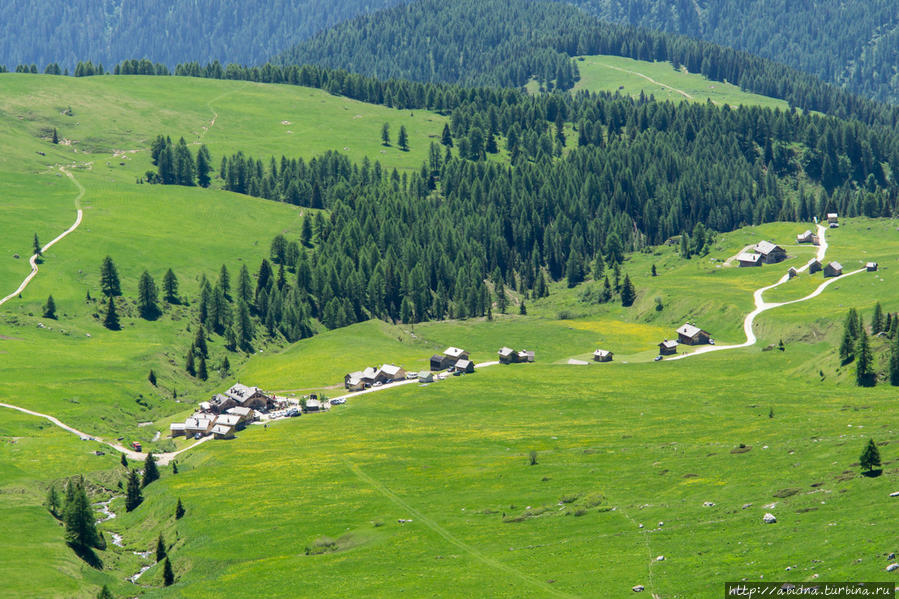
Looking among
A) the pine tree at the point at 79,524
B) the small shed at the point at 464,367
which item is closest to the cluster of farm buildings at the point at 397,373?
the small shed at the point at 464,367

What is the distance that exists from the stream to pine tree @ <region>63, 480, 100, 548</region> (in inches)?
201

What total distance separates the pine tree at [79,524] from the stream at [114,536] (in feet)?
16.8

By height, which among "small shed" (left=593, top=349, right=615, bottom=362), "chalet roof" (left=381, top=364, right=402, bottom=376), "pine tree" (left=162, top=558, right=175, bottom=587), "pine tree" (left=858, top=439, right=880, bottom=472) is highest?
"pine tree" (left=858, top=439, right=880, bottom=472)

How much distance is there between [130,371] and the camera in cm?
19175

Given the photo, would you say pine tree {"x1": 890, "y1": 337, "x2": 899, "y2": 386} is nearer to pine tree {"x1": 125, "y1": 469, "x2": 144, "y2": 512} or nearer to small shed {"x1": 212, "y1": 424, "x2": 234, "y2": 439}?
small shed {"x1": 212, "y1": 424, "x2": 234, "y2": 439}

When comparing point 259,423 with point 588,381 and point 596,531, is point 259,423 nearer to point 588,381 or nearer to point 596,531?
point 588,381

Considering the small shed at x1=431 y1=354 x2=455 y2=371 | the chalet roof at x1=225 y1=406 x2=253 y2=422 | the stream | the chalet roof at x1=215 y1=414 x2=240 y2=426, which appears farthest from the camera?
the small shed at x1=431 y1=354 x2=455 y2=371

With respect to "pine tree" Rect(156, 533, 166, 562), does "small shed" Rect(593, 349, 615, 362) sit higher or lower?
lower

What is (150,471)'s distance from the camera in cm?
13688

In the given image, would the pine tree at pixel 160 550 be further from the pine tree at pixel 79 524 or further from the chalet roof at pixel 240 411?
the chalet roof at pixel 240 411

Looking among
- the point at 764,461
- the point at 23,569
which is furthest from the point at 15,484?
the point at 764,461

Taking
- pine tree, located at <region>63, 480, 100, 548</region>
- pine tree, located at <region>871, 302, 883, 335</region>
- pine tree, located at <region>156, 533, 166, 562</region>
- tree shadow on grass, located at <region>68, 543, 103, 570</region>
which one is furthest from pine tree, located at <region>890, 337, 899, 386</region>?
pine tree, located at <region>63, 480, 100, 548</region>

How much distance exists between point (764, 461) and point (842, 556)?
32.6 metres

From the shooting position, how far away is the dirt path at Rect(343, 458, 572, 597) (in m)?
81.1
